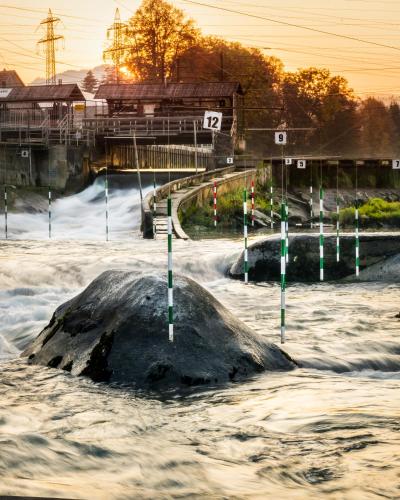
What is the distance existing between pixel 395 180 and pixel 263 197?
47.5 feet

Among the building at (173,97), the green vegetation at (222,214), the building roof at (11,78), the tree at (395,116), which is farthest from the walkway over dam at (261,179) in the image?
the tree at (395,116)

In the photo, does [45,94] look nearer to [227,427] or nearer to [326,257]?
[326,257]

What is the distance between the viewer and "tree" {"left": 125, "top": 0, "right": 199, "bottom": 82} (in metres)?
95.6

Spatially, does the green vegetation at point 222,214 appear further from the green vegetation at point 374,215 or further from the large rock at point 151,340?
the large rock at point 151,340

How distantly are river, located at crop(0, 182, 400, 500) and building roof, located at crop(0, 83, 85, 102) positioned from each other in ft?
196

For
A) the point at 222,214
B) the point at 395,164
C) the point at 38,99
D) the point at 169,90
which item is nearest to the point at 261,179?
the point at 395,164

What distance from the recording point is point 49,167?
4500cm

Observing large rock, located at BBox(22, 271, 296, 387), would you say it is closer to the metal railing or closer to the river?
the river

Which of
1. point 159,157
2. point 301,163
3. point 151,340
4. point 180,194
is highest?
point 159,157

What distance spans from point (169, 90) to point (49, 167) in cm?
2700

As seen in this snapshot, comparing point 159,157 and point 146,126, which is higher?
point 146,126

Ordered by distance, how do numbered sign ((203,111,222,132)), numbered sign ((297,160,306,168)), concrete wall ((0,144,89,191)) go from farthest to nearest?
numbered sign ((297,160,306,168))
concrete wall ((0,144,89,191))
numbered sign ((203,111,222,132))

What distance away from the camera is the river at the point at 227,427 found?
6.26 m

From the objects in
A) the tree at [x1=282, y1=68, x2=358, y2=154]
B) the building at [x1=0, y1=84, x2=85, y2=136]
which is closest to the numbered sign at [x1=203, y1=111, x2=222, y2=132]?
the building at [x1=0, y1=84, x2=85, y2=136]
